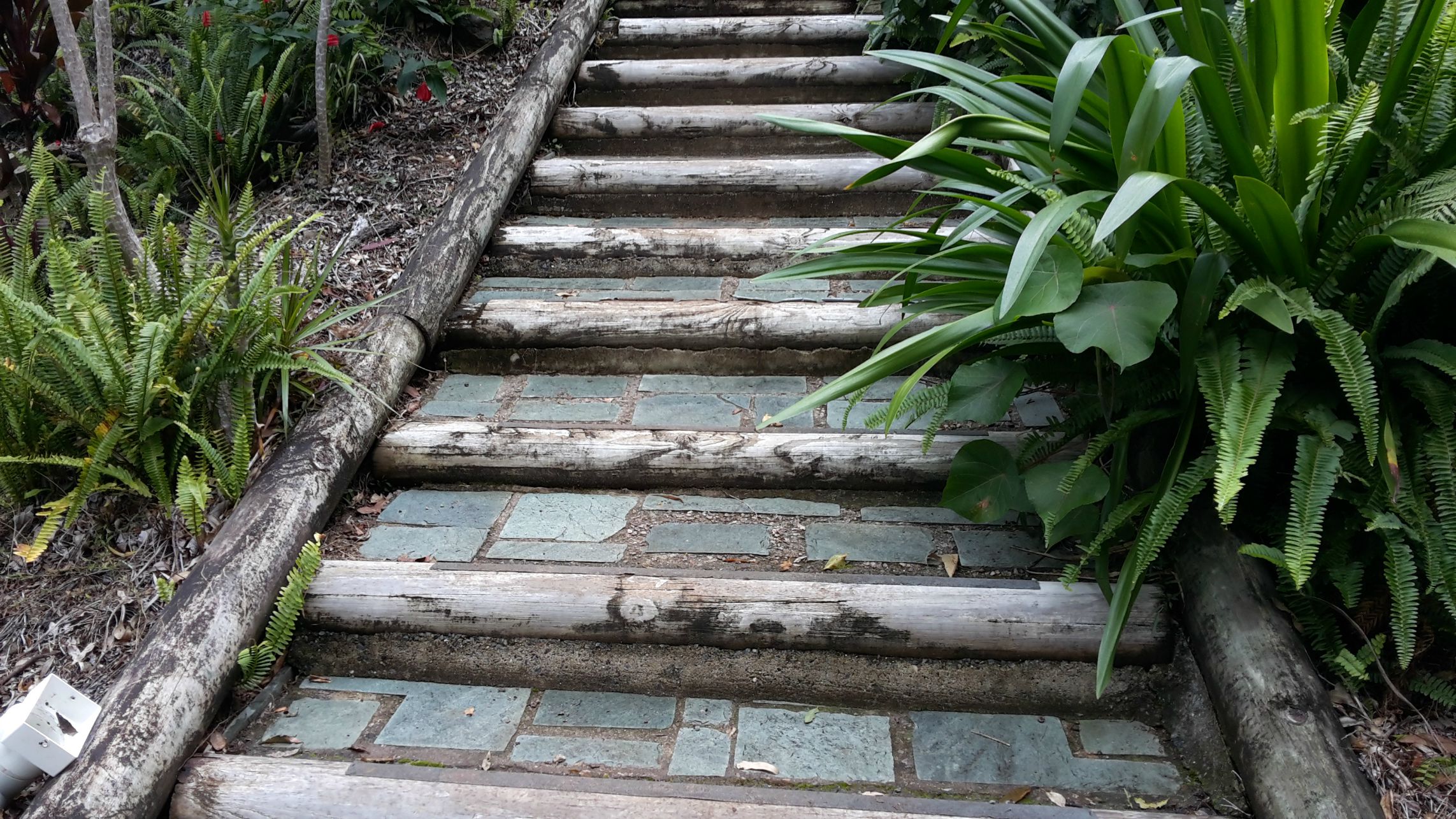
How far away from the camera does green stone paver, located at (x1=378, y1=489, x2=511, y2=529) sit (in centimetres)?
205

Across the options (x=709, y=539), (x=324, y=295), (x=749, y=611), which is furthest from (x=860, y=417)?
(x=324, y=295)

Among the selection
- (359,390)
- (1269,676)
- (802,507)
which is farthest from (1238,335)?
(359,390)

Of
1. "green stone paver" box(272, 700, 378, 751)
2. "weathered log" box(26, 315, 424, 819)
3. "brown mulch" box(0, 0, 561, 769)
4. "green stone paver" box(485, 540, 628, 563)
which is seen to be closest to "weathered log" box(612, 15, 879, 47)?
"brown mulch" box(0, 0, 561, 769)

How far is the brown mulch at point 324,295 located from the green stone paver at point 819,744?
115 centimetres

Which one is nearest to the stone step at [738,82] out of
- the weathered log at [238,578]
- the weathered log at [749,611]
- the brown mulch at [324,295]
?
the brown mulch at [324,295]

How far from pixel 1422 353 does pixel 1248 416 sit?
287 millimetres

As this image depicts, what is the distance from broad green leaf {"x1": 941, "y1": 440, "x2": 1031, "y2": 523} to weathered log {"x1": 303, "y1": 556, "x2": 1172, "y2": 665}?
0.47 ft

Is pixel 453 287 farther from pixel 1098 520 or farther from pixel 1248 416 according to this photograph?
pixel 1248 416

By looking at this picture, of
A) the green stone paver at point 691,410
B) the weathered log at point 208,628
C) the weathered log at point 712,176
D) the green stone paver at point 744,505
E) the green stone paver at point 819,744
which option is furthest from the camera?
the weathered log at point 712,176

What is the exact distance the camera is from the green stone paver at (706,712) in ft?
5.38

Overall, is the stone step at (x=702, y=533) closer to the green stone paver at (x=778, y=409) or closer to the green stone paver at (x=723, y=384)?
the green stone paver at (x=778, y=409)

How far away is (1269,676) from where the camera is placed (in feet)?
4.67

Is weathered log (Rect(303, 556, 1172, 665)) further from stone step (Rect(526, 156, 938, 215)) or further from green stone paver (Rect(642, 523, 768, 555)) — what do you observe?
stone step (Rect(526, 156, 938, 215))

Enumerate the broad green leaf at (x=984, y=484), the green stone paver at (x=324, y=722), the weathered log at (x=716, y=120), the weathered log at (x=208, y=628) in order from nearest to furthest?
the weathered log at (x=208, y=628)
the green stone paver at (x=324, y=722)
the broad green leaf at (x=984, y=484)
the weathered log at (x=716, y=120)
